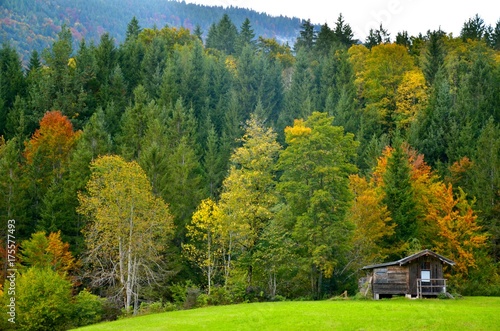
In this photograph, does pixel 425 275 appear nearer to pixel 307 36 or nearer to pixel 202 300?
pixel 202 300

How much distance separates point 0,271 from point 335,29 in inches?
3851

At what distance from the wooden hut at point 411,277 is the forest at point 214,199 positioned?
5066mm

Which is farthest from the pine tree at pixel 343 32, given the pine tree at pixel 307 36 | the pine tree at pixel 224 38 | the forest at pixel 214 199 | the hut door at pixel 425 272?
the hut door at pixel 425 272

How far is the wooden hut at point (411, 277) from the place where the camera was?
51125 mm

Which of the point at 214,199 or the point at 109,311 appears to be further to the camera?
the point at 214,199

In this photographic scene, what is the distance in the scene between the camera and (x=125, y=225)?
51562mm

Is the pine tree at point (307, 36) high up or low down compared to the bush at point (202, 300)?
up

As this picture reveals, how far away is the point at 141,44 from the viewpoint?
352 feet

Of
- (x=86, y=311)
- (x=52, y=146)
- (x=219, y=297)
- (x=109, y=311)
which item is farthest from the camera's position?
(x=52, y=146)

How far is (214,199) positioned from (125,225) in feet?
53.6

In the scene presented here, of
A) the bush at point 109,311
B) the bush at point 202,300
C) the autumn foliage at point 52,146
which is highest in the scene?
the autumn foliage at point 52,146

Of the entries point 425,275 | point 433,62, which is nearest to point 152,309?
point 425,275

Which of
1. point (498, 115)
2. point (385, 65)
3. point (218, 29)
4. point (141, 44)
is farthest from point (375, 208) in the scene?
point (218, 29)

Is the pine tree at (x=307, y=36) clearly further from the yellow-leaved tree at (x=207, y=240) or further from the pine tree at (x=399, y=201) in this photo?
the yellow-leaved tree at (x=207, y=240)
